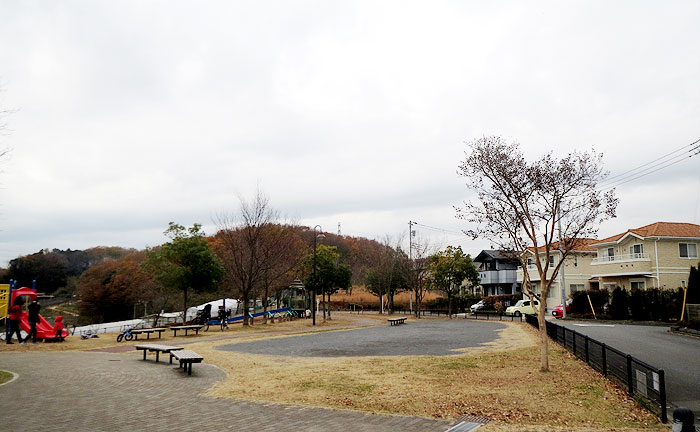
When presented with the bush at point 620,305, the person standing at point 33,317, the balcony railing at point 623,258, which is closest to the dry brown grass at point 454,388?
the person standing at point 33,317

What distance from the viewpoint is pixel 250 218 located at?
101ft

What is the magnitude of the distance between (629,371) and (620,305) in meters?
26.5

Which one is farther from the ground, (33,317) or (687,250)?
(687,250)

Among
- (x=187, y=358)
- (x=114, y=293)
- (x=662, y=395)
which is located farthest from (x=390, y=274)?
(x=662, y=395)

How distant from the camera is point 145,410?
737 cm

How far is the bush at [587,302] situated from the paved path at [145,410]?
31.2 m

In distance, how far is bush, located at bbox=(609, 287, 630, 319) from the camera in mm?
30984

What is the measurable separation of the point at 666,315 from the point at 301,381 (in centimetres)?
2674

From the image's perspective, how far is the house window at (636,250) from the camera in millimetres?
36028

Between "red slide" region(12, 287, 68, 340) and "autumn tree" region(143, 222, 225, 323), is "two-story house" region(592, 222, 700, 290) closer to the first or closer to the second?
"autumn tree" region(143, 222, 225, 323)

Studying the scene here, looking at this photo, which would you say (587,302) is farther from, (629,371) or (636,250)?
(629,371)

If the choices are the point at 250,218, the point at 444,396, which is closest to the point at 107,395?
the point at 444,396

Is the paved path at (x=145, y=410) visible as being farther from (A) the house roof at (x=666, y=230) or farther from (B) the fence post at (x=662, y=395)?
(A) the house roof at (x=666, y=230)

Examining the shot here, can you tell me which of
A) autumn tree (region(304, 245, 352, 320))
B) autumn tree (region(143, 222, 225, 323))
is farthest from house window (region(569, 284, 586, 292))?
autumn tree (region(143, 222, 225, 323))
